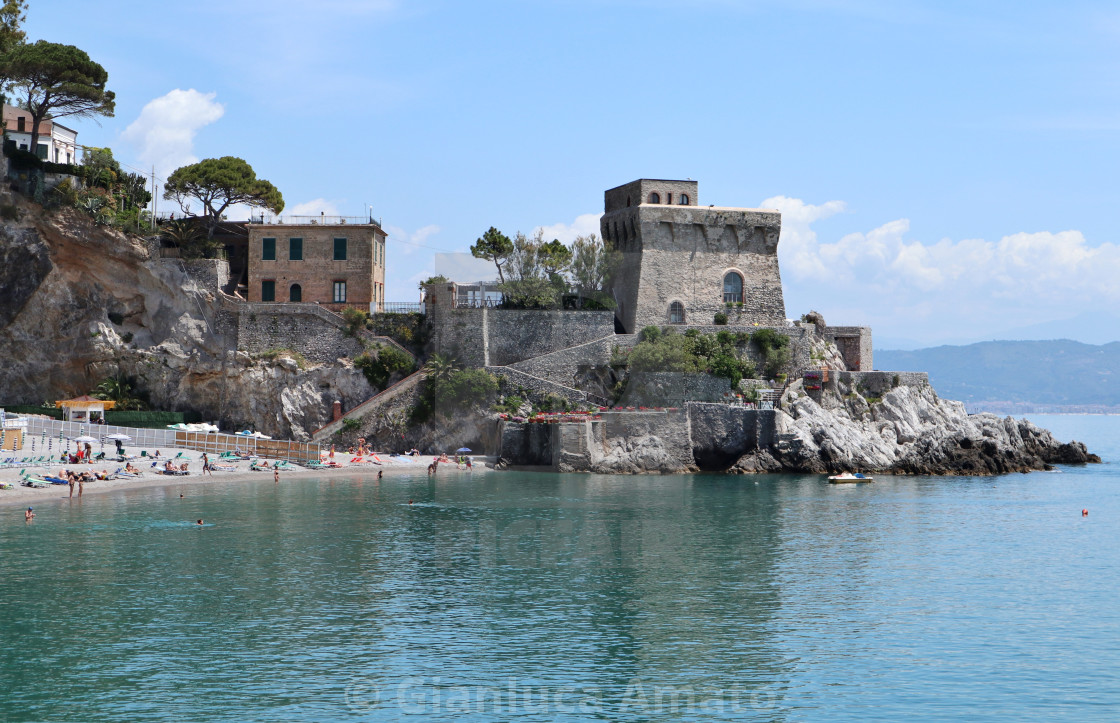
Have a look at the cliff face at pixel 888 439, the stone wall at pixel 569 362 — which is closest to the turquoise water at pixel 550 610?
the cliff face at pixel 888 439

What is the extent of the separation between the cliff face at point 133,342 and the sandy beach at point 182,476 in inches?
227

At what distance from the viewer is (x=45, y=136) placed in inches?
2842

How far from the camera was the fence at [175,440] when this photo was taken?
5697cm

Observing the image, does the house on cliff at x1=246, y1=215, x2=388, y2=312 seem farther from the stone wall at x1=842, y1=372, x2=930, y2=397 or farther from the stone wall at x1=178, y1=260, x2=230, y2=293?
the stone wall at x1=842, y1=372, x2=930, y2=397

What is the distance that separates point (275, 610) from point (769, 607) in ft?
49.4

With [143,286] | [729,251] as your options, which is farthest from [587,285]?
[143,286]

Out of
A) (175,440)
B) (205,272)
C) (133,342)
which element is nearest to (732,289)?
(205,272)

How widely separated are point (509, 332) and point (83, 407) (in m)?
26.4

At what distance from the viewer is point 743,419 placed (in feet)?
205

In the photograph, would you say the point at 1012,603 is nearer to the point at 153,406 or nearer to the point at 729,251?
the point at 729,251

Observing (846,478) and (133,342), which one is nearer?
(846,478)

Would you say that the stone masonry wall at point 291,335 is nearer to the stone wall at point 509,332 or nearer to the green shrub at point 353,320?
the green shrub at point 353,320

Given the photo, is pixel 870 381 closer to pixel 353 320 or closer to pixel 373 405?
pixel 373 405

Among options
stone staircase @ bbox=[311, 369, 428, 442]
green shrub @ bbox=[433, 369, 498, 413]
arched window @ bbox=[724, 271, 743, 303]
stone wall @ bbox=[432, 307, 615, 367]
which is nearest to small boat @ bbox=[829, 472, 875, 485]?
arched window @ bbox=[724, 271, 743, 303]
